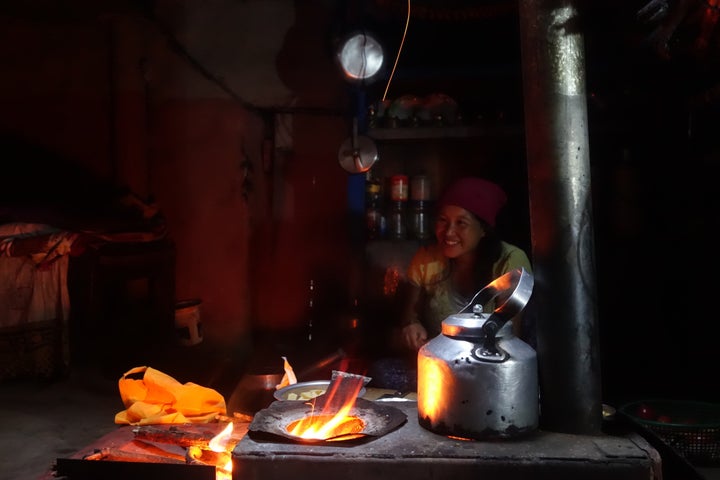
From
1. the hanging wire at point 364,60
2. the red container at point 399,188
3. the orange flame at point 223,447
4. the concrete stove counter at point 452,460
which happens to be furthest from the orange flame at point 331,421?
the hanging wire at point 364,60

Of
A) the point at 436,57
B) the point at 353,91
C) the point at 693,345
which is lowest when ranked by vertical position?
the point at 693,345

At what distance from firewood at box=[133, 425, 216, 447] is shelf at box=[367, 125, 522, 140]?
3.34m

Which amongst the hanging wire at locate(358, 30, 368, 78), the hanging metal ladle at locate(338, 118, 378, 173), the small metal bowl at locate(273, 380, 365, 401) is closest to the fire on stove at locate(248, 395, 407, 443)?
the small metal bowl at locate(273, 380, 365, 401)

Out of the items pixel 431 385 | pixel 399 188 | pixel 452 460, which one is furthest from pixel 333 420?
pixel 399 188

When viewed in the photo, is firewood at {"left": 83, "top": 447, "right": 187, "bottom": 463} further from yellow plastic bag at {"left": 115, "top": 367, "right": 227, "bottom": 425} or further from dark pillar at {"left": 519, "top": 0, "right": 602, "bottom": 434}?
dark pillar at {"left": 519, "top": 0, "right": 602, "bottom": 434}

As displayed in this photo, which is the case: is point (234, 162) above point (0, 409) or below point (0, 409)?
above

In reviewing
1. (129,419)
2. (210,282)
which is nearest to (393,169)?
(210,282)

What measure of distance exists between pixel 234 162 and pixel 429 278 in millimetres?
3081

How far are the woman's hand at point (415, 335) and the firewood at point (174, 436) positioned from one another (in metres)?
2.09

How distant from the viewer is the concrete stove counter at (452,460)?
5.95 ft

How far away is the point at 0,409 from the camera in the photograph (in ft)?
16.4

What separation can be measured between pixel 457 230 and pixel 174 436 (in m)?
2.46

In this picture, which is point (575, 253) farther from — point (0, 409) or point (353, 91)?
point (0, 409)

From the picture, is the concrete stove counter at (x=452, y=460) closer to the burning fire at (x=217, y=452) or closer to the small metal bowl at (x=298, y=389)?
the burning fire at (x=217, y=452)
